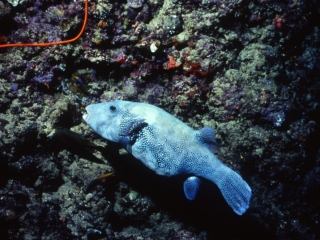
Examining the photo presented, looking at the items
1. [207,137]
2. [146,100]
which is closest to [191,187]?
[207,137]

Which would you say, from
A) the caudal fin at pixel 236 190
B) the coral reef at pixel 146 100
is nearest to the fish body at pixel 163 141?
the caudal fin at pixel 236 190

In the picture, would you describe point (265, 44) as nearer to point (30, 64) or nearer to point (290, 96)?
point (290, 96)

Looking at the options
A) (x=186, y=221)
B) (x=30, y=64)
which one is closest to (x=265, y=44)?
(x=186, y=221)

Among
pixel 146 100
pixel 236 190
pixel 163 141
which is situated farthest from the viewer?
pixel 146 100

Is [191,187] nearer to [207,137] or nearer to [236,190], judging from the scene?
[236,190]

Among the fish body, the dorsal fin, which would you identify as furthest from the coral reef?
the dorsal fin

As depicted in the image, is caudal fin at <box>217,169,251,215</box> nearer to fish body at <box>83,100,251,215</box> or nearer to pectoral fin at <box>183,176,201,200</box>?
fish body at <box>83,100,251,215</box>
